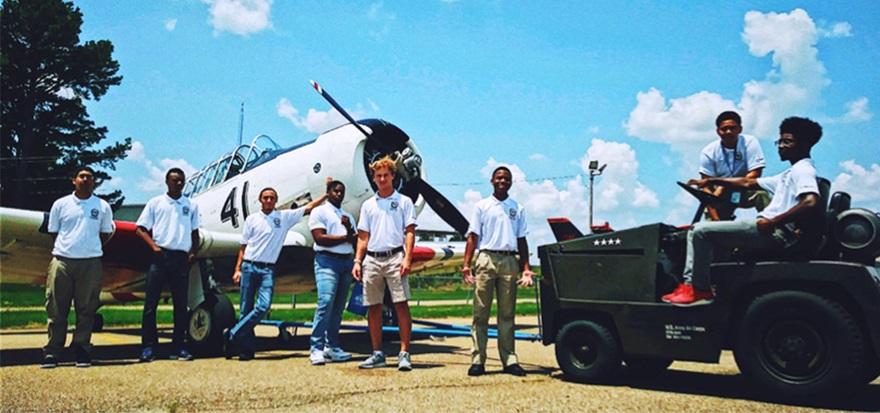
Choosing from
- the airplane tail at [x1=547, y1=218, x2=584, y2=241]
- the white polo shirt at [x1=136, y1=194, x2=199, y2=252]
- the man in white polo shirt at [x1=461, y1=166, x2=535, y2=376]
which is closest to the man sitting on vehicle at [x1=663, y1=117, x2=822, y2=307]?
the airplane tail at [x1=547, y1=218, x2=584, y2=241]

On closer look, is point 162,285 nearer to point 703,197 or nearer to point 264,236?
point 264,236

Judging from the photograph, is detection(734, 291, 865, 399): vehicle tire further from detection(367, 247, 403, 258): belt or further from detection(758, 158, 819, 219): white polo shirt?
detection(367, 247, 403, 258): belt

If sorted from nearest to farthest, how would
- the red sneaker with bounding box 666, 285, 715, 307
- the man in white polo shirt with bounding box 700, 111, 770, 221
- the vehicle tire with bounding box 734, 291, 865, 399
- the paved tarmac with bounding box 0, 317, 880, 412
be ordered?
the vehicle tire with bounding box 734, 291, 865, 399 < the paved tarmac with bounding box 0, 317, 880, 412 < the red sneaker with bounding box 666, 285, 715, 307 < the man in white polo shirt with bounding box 700, 111, 770, 221

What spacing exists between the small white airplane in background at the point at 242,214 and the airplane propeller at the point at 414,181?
0.05 ft

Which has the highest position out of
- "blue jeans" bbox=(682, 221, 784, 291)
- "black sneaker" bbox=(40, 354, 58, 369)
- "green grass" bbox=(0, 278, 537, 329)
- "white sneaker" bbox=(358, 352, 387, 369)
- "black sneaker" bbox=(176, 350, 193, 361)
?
"blue jeans" bbox=(682, 221, 784, 291)

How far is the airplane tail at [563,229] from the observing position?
5.40m

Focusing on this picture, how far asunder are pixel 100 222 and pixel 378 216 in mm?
2724

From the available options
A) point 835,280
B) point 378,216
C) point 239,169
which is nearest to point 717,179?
point 835,280

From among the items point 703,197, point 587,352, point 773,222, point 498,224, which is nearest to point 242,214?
point 498,224

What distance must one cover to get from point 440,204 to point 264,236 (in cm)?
303

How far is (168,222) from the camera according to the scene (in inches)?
261

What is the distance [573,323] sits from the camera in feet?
16.5

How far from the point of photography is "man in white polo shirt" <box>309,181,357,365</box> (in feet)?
20.9

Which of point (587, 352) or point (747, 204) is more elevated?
point (747, 204)
